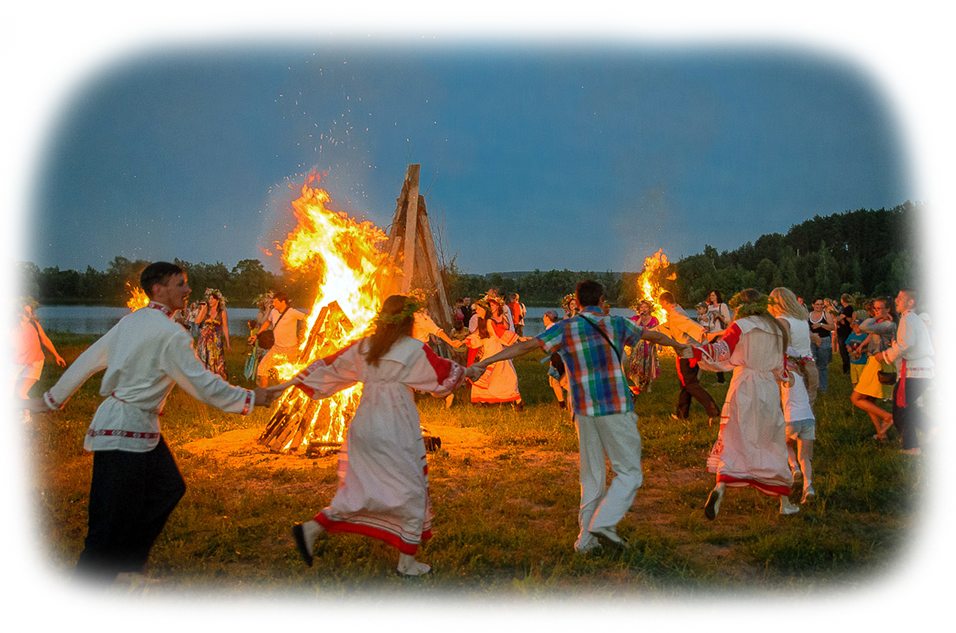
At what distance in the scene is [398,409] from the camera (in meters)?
4.70

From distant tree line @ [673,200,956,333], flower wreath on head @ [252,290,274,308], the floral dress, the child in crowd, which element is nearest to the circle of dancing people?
the child in crowd

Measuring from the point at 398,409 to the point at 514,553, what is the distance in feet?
5.25

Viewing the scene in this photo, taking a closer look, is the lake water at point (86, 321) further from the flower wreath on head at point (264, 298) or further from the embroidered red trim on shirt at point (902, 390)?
the embroidered red trim on shirt at point (902, 390)

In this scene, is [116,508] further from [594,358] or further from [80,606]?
[594,358]

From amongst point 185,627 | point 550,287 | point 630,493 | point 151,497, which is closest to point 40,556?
point 151,497

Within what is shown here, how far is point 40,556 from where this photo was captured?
5.00 m

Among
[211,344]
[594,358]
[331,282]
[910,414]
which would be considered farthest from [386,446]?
[211,344]

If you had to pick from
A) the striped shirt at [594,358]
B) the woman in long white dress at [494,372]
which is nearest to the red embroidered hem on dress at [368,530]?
the striped shirt at [594,358]

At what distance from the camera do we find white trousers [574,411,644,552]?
500 centimetres

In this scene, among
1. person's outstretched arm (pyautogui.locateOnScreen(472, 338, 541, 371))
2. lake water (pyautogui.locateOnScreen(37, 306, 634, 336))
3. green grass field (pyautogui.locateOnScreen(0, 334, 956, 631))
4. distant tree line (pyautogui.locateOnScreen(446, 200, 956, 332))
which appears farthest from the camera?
distant tree line (pyautogui.locateOnScreen(446, 200, 956, 332))

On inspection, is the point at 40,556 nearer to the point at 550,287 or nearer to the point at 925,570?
the point at 925,570

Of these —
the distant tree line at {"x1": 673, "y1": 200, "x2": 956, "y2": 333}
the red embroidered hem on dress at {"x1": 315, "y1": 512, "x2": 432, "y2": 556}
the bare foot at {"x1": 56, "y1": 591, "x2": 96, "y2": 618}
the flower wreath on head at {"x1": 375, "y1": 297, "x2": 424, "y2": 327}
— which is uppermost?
the distant tree line at {"x1": 673, "y1": 200, "x2": 956, "y2": 333}

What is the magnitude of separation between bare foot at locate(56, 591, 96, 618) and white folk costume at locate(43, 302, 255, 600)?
2 cm

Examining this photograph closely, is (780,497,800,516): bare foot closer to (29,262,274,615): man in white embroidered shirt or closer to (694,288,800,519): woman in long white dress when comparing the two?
(694,288,800,519): woman in long white dress
